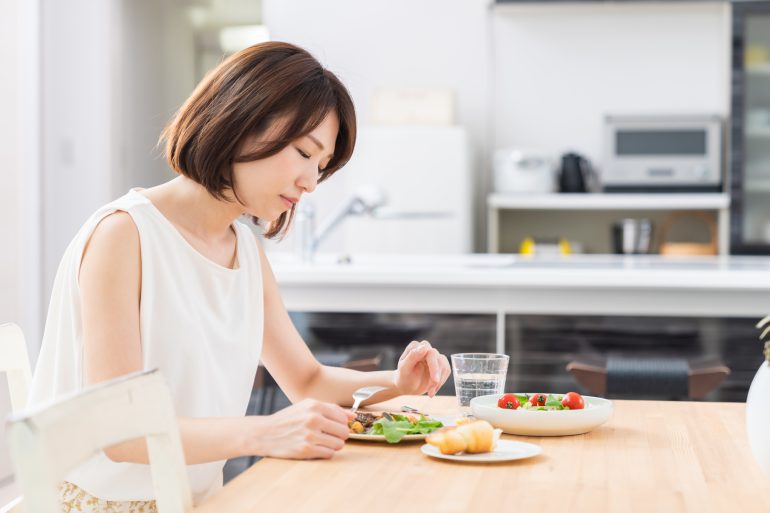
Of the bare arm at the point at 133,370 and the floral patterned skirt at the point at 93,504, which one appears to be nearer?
the bare arm at the point at 133,370

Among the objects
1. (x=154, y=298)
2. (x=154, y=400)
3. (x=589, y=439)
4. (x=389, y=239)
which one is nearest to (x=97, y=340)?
(x=154, y=298)

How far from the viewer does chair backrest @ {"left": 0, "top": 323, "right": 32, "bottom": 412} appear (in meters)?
1.55

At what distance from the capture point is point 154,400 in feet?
3.37

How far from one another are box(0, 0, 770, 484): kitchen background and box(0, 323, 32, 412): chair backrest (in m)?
2.95

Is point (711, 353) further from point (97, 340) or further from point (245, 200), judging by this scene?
point (97, 340)

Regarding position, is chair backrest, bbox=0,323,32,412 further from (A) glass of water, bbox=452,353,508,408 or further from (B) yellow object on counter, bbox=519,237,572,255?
(B) yellow object on counter, bbox=519,237,572,255

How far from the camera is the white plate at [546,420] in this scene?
137 centimetres

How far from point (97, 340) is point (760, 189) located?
4.48m

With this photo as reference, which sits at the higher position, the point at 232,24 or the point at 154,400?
the point at 232,24

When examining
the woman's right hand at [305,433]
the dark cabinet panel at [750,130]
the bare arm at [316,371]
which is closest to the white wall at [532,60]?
the dark cabinet panel at [750,130]

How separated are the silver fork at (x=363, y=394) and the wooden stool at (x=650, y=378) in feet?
4.11

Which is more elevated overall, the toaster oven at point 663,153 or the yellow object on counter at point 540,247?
the toaster oven at point 663,153

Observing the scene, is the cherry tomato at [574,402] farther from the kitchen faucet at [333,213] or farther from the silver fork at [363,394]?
the kitchen faucet at [333,213]

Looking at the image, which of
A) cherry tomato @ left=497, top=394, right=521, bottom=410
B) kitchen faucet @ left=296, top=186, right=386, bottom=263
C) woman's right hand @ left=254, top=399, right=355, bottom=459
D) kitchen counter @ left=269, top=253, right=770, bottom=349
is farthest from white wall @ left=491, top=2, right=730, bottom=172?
woman's right hand @ left=254, top=399, right=355, bottom=459
